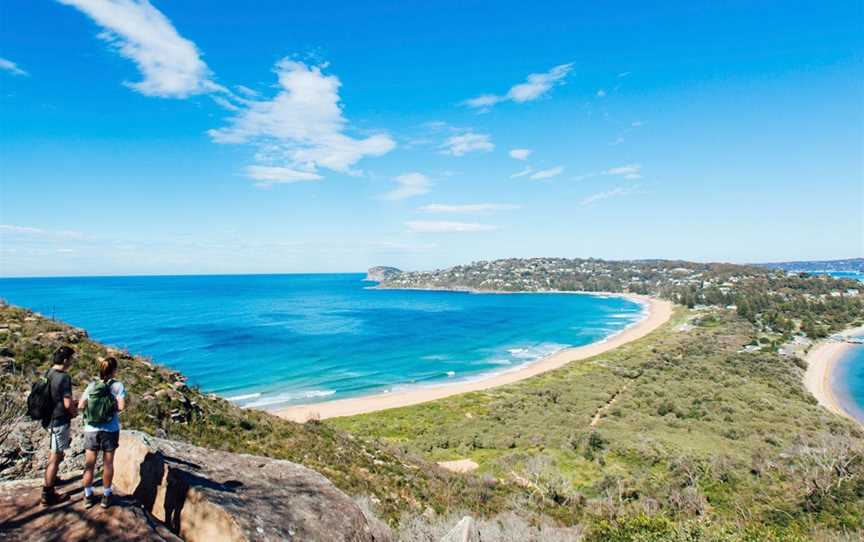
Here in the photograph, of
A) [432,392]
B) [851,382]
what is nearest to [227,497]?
[432,392]

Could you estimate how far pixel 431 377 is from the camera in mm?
48344

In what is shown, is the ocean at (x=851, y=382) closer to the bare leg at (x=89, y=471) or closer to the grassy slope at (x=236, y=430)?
the grassy slope at (x=236, y=430)

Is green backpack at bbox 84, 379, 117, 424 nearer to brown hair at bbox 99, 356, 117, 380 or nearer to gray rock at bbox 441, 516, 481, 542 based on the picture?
brown hair at bbox 99, 356, 117, 380

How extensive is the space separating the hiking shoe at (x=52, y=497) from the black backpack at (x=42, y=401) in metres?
0.87

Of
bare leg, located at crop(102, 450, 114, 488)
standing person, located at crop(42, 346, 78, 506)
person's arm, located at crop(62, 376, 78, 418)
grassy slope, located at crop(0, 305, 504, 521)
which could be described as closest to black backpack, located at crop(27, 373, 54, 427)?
standing person, located at crop(42, 346, 78, 506)

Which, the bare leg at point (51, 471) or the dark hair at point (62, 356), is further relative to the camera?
the dark hair at point (62, 356)

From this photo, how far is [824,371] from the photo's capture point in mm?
48469

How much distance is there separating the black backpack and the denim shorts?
175 millimetres

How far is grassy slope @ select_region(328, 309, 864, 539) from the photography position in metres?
15.0

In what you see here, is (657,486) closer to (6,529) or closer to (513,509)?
(513,509)

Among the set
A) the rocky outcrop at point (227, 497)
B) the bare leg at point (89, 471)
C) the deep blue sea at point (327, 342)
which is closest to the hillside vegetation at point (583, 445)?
the rocky outcrop at point (227, 497)

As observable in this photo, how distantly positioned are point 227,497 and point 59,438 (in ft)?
7.41

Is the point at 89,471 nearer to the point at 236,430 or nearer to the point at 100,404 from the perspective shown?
the point at 100,404

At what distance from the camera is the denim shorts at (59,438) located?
5.40 metres
